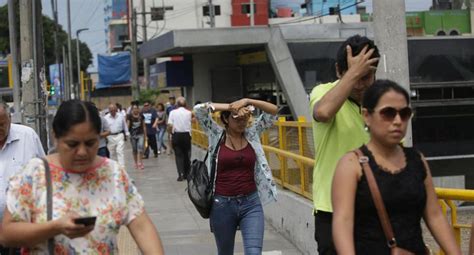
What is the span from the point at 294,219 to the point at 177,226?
248 cm

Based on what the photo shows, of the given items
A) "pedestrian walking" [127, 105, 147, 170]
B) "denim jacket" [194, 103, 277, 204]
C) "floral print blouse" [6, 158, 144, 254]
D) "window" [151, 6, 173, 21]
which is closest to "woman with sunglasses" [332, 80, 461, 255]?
"floral print blouse" [6, 158, 144, 254]

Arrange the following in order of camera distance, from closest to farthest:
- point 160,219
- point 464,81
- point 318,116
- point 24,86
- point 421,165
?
point 421,165 < point 318,116 < point 160,219 < point 24,86 < point 464,81

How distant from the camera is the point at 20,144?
5.96 m

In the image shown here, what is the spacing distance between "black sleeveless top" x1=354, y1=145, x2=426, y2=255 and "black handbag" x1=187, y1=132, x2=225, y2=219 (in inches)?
127

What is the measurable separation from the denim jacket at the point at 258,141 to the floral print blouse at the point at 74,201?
3.38 meters

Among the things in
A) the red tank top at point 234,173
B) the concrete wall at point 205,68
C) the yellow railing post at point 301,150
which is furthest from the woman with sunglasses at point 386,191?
the concrete wall at point 205,68

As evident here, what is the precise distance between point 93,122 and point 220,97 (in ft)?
90.7

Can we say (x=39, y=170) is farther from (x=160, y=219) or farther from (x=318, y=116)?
(x=160, y=219)

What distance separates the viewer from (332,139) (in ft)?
14.4

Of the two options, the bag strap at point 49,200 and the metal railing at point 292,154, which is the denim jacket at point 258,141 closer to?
the metal railing at point 292,154

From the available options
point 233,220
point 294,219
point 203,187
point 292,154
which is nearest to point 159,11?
point 292,154

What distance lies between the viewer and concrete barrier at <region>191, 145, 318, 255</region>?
8.73 meters

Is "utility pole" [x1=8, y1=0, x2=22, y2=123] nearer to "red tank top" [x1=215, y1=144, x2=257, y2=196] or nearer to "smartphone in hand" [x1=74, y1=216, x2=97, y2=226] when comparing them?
"red tank top" [x1=215, y1=144, x2=257, y2=196]

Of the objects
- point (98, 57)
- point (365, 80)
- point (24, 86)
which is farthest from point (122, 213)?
point (98, 57)
